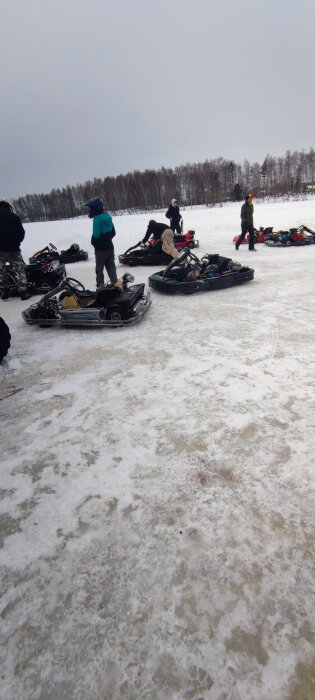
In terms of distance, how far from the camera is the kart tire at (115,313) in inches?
197

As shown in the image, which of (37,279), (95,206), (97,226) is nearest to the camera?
(95,206)

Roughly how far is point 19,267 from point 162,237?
3.81m

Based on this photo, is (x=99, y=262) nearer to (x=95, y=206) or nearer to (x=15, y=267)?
(x=95, y=206)

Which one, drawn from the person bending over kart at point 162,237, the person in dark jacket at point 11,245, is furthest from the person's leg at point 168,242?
the person in dark jacket at point 11,245

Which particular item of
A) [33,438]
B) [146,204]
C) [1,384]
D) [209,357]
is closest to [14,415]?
[33,438]

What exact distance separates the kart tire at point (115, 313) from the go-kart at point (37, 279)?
127 inches

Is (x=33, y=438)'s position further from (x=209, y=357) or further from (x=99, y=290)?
(x=99, y=290)

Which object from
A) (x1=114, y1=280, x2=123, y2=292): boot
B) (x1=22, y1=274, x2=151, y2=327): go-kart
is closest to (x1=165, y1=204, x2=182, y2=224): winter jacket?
(x1=22, y1=274, x2=151, y2=327): go-kart

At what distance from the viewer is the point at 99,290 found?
5121 mm

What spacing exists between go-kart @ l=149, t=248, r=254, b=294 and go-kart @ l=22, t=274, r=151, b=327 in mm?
1123

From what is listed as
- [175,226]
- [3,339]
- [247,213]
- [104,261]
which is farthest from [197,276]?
[175,226]

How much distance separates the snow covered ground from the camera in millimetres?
1329

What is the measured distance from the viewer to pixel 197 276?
660 centimetres

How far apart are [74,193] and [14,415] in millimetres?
74908
